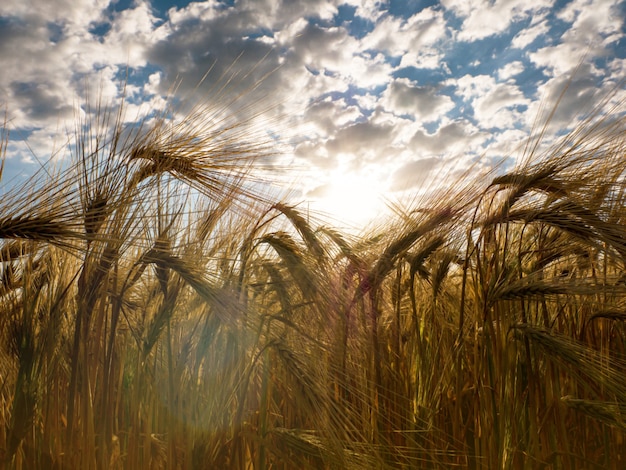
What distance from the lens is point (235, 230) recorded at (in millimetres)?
2213

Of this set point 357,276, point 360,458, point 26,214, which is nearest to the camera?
point 26,214

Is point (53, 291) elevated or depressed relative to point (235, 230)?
depressed

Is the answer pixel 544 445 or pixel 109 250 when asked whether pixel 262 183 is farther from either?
pixel 544 445

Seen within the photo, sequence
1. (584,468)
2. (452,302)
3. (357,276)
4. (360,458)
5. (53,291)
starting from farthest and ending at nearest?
(452,302)
(357,276)
(584,468)
(53,291)
(360,458)

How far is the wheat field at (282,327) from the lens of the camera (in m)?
1.54

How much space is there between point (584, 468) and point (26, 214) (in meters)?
2.36

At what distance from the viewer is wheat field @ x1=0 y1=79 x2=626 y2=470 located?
1545 millimetres

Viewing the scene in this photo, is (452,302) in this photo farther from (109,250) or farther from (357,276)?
(109,250)

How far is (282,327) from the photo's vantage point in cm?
184

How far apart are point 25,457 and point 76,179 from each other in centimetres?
100

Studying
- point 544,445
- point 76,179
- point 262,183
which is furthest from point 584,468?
point 76,179

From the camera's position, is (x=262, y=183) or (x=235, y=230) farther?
(x=235, y=230)

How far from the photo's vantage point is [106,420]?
1609 millimetres

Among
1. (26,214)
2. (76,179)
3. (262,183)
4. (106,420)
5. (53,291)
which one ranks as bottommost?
(106,420)
